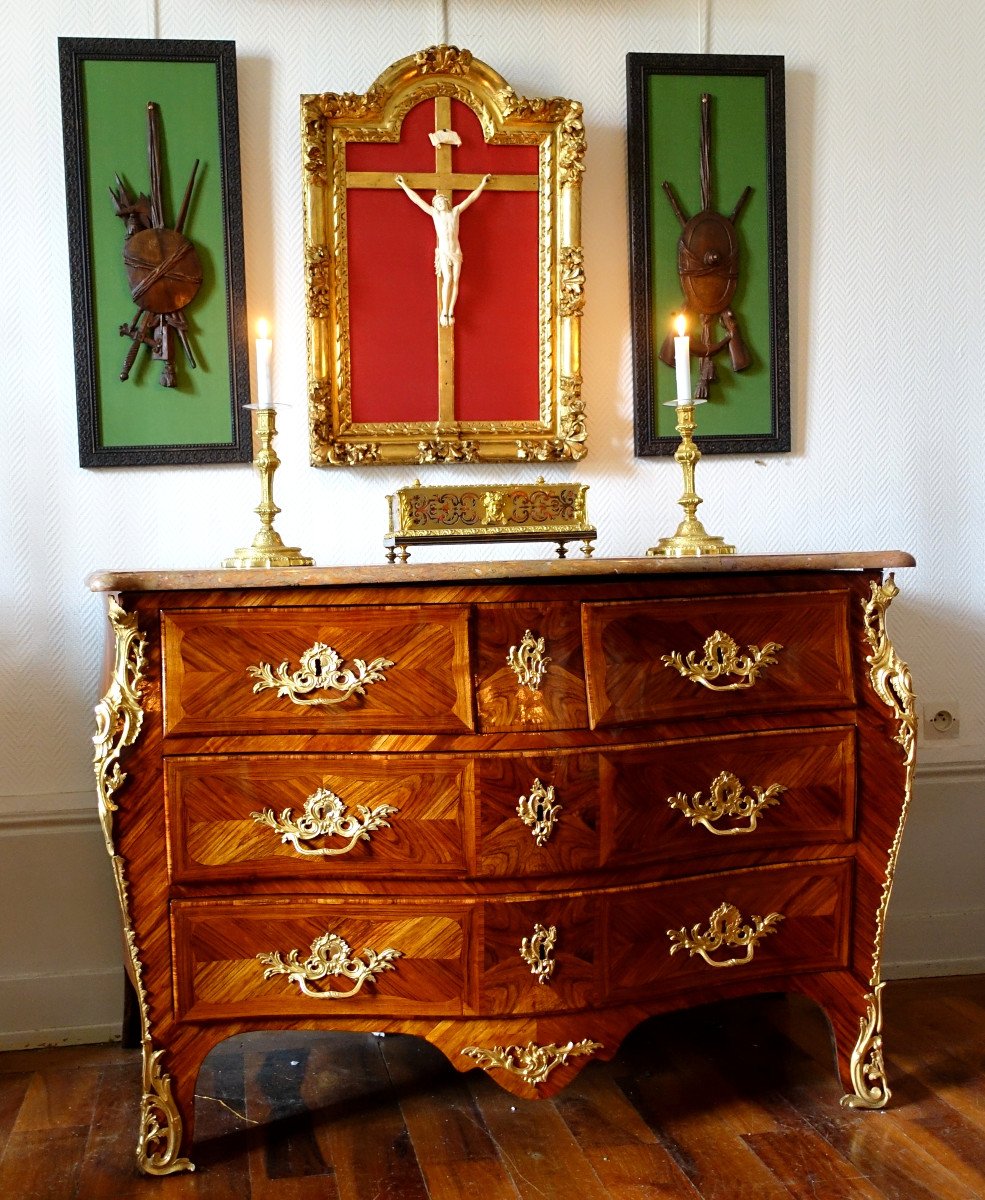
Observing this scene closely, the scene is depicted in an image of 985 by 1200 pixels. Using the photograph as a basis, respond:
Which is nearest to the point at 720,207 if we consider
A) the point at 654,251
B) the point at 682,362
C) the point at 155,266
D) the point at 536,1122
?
the point at 654,251

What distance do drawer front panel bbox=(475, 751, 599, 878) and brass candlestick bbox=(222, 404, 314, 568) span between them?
0.57 metres

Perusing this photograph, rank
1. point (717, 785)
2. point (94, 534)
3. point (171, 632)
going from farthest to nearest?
point (94, 534) → point (717, 785) → point (171, 632)

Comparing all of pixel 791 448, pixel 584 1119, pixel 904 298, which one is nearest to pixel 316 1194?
pixel 584 1119

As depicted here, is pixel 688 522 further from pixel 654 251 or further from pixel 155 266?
pixel 155 266

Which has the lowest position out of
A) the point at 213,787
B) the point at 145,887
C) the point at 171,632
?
the point at 145,887

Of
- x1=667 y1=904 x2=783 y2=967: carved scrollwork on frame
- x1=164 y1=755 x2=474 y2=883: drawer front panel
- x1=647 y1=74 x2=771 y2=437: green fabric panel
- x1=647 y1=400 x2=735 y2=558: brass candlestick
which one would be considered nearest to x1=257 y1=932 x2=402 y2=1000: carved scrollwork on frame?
x1=164 y1=755 x2=474 y2=883: drawer front panel

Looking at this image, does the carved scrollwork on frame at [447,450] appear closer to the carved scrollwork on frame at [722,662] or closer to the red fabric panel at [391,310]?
the red fabric panel at [391,310]

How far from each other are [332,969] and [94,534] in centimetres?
109

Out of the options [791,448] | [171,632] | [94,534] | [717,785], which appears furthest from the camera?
[791,448]

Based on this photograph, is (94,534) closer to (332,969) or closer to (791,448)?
(332,969)

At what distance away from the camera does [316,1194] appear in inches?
72.5

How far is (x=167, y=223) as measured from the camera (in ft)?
7.91

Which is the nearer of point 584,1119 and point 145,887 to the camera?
point 145,887

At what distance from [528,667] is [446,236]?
3.49 ft
